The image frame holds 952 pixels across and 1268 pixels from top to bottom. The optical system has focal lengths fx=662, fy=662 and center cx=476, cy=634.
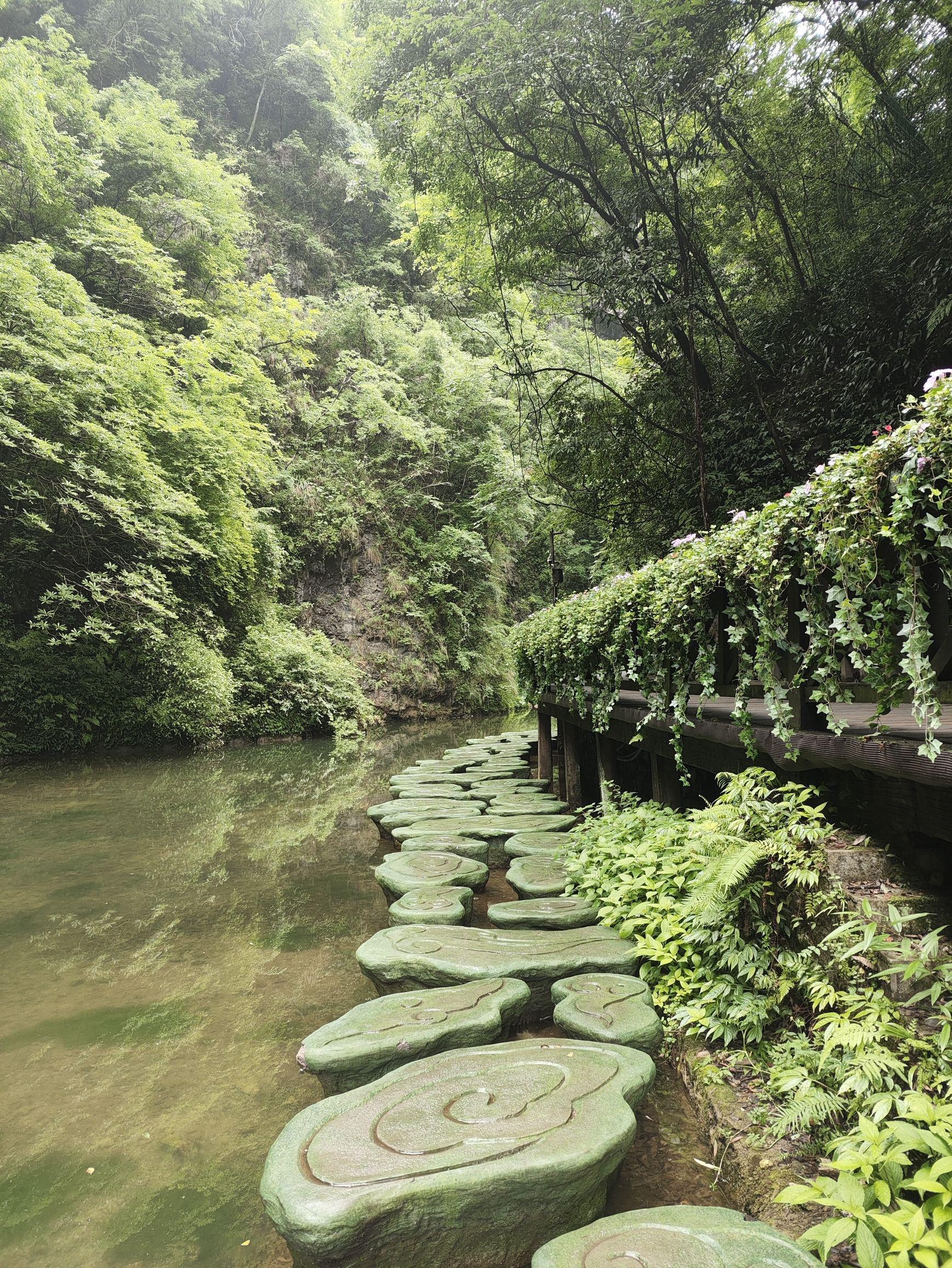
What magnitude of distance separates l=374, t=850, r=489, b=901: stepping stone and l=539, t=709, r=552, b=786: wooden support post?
4.67m

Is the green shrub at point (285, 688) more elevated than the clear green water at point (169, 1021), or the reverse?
the green shrub at point (285, 688)

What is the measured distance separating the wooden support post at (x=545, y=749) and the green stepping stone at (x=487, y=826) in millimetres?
3417

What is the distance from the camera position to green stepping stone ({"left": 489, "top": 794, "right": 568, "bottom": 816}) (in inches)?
240

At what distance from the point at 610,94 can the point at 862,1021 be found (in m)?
8.73

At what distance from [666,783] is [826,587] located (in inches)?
106

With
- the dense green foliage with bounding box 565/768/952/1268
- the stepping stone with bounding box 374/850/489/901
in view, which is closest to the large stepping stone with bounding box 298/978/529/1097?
the dense green foliage with bounding box 565/768/952/1268

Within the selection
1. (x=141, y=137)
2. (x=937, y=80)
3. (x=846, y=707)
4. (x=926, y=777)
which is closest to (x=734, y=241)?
(x=937, y=80)

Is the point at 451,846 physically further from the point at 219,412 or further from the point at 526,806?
the point at 219,412

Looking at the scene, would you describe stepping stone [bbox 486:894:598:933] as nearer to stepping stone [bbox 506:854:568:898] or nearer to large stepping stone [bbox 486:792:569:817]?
stepping stone [bbox 506:854:568:898]

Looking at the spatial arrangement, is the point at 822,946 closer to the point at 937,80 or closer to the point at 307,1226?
the point at 307,1226

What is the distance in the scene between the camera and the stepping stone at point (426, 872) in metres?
4.11

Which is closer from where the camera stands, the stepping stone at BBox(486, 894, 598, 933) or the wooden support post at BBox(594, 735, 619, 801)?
the stepping stone at BBox(486, 894, 598, 933)

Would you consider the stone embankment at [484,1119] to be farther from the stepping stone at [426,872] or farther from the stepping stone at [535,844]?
the stepping stone at [535,844]

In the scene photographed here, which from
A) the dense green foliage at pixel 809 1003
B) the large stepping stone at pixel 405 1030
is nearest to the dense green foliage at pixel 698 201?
the dense green foliage at pixel 809 1003
